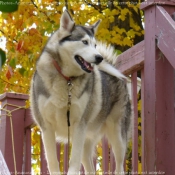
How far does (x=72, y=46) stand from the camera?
311 centimetres

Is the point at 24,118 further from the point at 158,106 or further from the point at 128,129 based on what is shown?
the point at 158,106

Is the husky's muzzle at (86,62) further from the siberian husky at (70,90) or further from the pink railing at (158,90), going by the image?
the pink railing at (158,90)

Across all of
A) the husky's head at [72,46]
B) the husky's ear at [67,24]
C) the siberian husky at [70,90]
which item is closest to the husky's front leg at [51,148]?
the siberian husky at [70,90]

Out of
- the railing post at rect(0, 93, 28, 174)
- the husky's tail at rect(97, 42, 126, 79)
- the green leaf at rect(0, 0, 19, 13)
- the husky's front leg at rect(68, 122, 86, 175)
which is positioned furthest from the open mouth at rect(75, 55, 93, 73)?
the green leaf at rect(0, 0, 19, 13)

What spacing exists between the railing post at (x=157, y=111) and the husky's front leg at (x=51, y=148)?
777 mm

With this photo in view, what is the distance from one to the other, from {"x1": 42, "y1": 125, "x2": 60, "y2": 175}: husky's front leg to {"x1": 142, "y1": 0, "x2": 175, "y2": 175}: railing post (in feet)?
2.55

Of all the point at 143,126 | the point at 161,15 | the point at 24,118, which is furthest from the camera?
the point at 24,118

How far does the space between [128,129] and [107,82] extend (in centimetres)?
43

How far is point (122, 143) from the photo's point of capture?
3.51 metres

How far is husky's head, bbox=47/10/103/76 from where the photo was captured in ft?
10.1

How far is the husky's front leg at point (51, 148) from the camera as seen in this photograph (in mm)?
3115

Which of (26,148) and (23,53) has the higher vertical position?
(23,53)

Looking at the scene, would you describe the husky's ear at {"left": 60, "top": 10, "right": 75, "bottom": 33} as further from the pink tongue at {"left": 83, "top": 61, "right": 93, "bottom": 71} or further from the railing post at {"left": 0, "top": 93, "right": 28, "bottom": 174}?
the railing post at {"left": 0, "top": 93, "right": 28, "bottom": 174}

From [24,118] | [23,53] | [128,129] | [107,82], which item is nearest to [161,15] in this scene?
[107,82]
